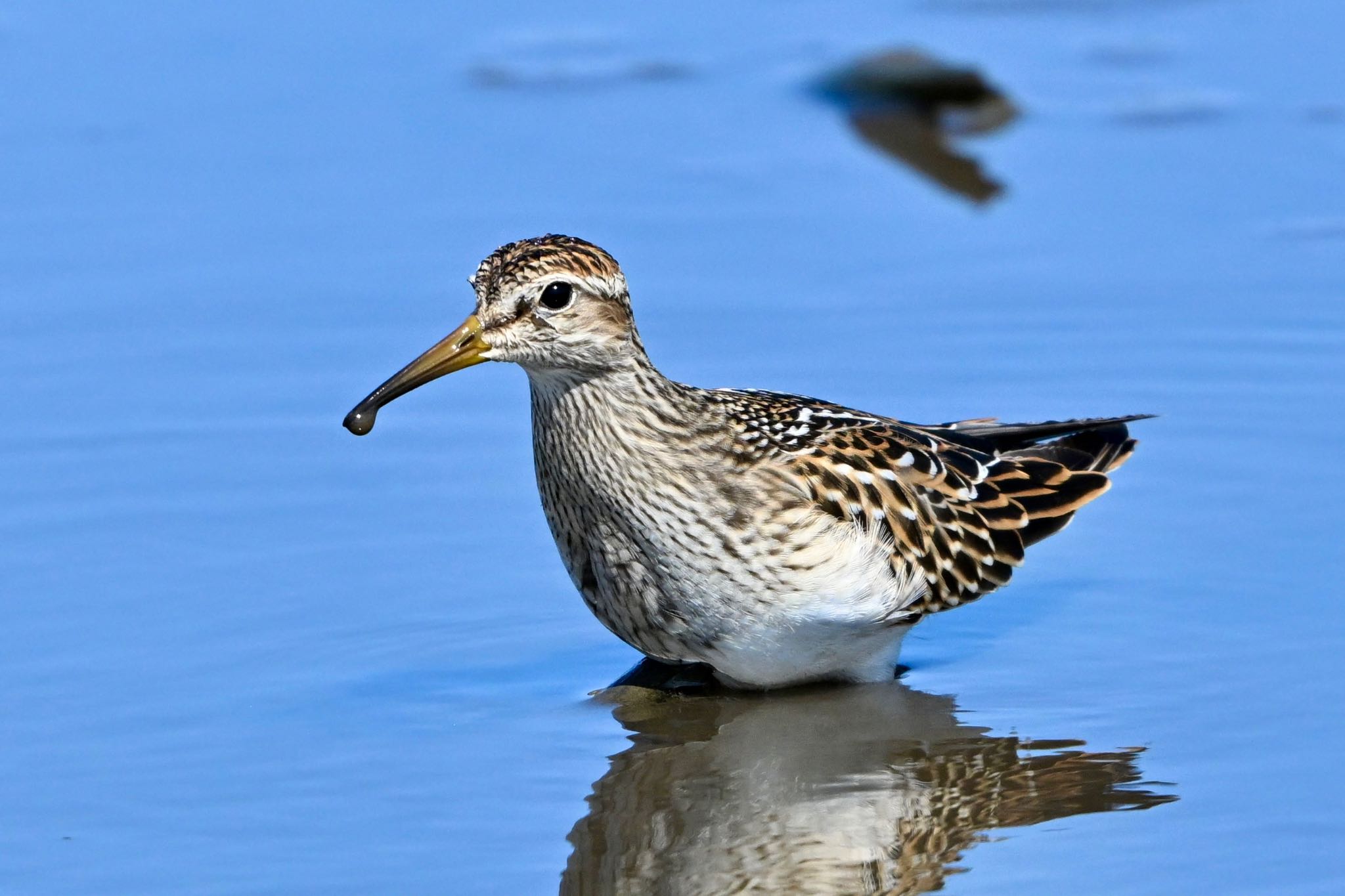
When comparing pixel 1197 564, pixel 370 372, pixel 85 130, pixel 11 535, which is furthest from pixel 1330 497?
pixel 85 130

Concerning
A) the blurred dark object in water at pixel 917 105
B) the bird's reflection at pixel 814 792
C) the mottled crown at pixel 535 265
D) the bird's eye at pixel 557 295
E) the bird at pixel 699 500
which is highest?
the blurred dark object in water at pixel 917 105

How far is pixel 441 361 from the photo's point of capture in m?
7.97

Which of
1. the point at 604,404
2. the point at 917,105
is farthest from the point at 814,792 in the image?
the point at 917,105

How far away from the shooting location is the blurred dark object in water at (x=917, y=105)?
1348 centimetres

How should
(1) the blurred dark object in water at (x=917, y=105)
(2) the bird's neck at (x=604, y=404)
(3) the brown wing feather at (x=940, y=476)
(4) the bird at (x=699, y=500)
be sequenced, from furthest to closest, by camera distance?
1. (1) the blurred dark object in water at (x=917, y=105)
2. (3) the brown wing feather at (x=940, y=476)
3. (2) the bird's neck at (x=604, y=404)
4. (4) the bird at (x=699, y=500)

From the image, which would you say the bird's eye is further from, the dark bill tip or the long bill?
the dark bill tip

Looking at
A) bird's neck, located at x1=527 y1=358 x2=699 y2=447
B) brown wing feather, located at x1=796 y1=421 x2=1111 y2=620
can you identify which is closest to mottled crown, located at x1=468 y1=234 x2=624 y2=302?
bird's neck, located at x1=527 y1=358 x2=699 y2=447

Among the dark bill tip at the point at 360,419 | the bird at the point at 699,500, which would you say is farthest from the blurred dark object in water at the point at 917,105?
the dark bill tip at the point at 360,419

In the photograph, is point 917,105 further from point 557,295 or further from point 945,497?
point 557,295

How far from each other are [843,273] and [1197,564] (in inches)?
120

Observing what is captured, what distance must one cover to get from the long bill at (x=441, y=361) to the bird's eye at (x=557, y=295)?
0.25 metres

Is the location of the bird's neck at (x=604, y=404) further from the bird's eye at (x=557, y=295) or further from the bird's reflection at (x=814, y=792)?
the bird's reflection at (x=814, y=792)

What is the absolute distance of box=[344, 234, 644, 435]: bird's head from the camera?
26.1 ft

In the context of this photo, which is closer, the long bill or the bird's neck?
the long bill
